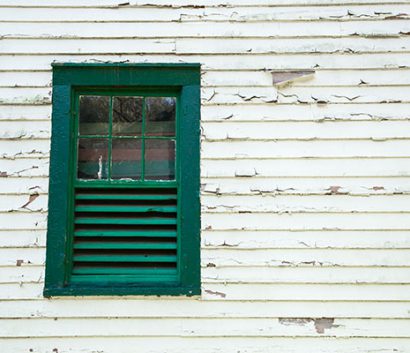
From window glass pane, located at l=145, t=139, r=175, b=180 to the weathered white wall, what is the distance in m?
0.33

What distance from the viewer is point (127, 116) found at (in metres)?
4.47

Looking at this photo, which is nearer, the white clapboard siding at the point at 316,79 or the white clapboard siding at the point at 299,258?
the white clapboard siding at the point at 299,258

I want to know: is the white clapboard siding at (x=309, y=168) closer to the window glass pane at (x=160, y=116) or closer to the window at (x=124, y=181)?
the window at (x=124, y=181)

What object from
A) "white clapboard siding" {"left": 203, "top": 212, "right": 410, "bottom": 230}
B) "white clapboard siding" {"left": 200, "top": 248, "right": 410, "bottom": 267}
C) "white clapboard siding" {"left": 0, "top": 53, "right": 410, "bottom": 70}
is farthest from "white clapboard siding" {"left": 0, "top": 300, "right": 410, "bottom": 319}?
"white clapboard siding" {"left": 0, "top": 53, "right": 410, "bottom": 70}

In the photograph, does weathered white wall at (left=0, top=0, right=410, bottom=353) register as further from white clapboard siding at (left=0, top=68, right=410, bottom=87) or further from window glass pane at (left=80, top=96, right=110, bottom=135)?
window glass pane at (left=80, top=96, right=110, bottom=135)

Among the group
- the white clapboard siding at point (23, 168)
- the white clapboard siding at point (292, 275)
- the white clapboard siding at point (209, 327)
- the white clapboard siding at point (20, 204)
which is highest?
the white clapboard siding at point (23, 168)

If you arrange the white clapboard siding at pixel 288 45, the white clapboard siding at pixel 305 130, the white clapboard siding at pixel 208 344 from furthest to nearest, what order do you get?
the white clapboard siding at pixel 288 45, the white clapboard siding at pixel 305 130, the white clapboard siding at pixel 208 344

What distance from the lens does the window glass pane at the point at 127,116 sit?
4.46 meters

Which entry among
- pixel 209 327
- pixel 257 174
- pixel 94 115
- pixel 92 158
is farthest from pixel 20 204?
pixel 257 174

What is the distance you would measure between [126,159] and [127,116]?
37 cm

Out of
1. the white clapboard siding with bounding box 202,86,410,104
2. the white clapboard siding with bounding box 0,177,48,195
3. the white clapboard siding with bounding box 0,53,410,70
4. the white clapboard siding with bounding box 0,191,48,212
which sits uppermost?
the white clapboard siding with bounding box 0,53,410,70

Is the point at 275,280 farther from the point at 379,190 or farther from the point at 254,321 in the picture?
the point at 379,190

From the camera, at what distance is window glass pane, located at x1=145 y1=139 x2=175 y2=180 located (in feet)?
14.5

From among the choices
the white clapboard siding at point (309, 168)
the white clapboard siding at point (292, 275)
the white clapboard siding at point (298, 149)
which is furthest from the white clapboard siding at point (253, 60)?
the white clapboard siding at point (292, 275)
